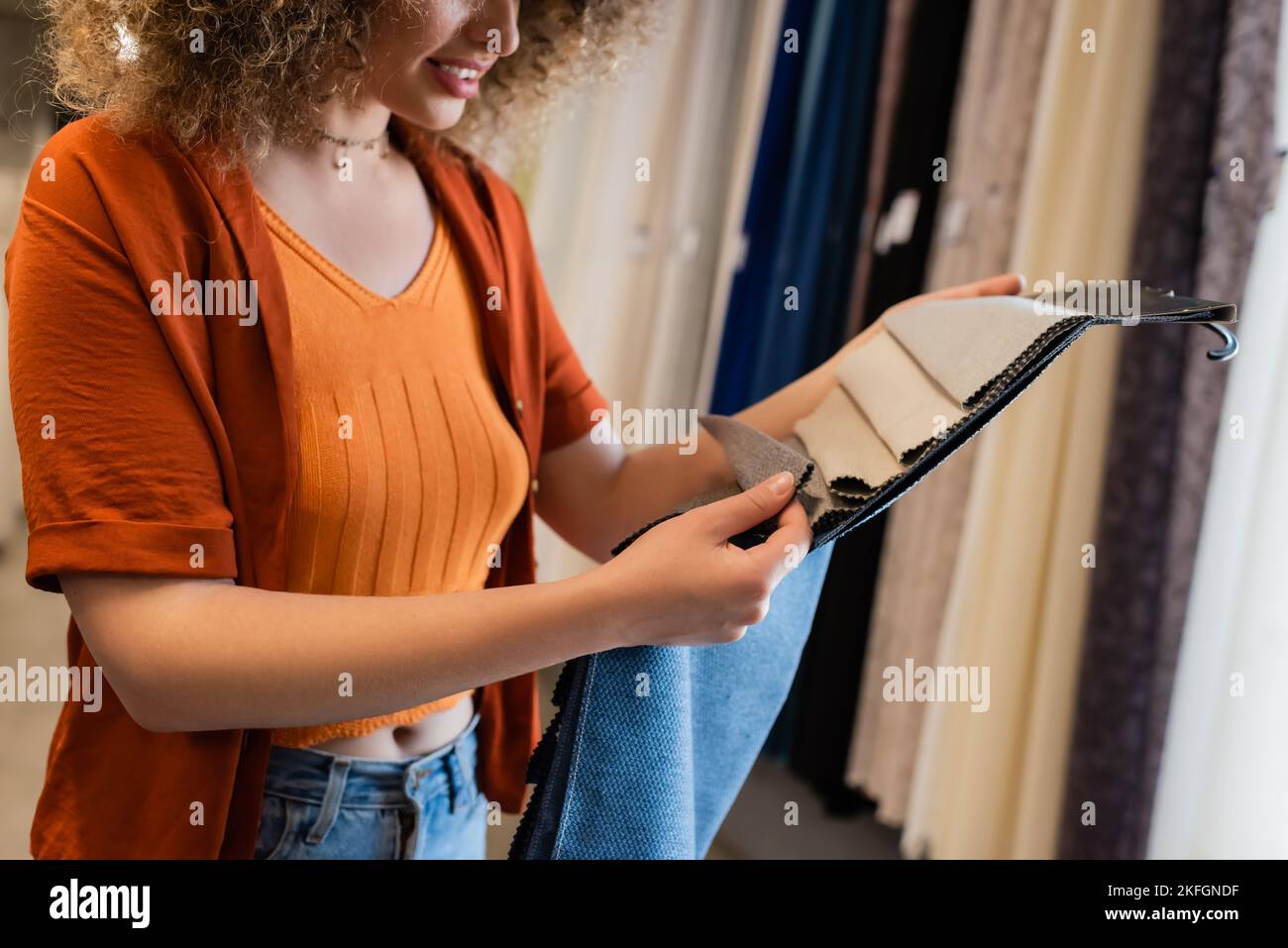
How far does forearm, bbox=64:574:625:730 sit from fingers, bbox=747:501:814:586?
4.0 inches

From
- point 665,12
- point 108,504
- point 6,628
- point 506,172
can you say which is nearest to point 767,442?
point 108,504

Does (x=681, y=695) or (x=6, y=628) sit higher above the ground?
(x=681, y=695)

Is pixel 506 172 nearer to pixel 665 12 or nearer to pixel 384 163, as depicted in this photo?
pixel 665 12

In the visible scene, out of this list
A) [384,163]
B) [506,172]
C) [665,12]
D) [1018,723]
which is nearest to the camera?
[384,163]

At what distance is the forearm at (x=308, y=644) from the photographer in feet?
2.07

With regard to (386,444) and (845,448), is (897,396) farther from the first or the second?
(386,444)

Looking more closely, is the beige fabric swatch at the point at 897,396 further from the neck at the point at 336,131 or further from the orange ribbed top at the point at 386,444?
the neck at the point at 336,131

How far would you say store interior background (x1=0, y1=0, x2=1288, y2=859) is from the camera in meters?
1.23

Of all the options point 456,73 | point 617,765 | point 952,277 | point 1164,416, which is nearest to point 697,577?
point 617,765

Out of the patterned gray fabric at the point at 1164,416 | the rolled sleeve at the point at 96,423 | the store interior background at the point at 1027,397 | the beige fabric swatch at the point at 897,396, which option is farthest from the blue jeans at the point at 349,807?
the patterned gray fabric at the point at 1164,416

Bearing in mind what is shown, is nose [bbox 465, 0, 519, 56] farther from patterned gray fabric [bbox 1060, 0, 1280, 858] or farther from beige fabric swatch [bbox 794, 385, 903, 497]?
patterned gray fabric [bbox 1060, 0, 1280, 858]
